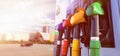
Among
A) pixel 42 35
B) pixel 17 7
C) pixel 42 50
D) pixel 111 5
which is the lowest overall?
pixel 42 50

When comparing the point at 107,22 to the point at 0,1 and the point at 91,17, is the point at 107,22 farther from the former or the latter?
the point at 0,1

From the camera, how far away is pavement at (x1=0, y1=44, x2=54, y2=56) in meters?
1.49

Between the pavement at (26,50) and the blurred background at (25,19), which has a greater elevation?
the blurred background at (25,19)

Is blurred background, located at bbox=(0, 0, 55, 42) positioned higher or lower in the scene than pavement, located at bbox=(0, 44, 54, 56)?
higher

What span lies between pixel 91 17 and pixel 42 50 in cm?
81

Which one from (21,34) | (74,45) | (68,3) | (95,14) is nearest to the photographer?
(95,14)

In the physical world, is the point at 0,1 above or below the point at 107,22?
above

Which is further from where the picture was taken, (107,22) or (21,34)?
(21,34)

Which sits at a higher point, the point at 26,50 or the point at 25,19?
the point at 25,19

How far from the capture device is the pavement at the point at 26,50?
4.87 feet

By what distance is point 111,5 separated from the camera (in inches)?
32.3

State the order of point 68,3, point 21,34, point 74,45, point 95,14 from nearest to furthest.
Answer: point 95,14 → point 74,45 → point 68,3 → point 21,34

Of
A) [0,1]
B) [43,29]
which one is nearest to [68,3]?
[43,29]

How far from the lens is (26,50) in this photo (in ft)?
4.99
